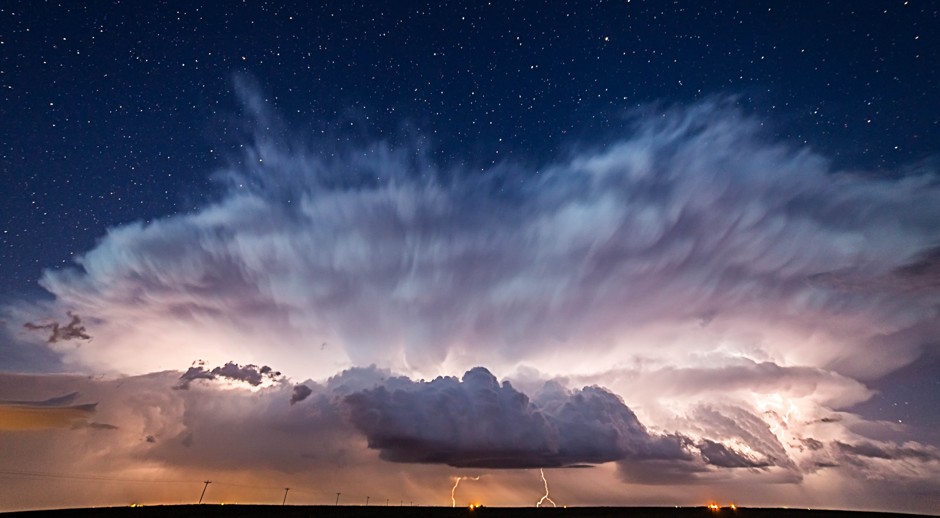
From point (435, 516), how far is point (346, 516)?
32013 millimetres

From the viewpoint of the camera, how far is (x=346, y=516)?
157125 millimetres

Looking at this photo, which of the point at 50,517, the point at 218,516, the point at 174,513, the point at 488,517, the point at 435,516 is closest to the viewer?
the point at 50,517

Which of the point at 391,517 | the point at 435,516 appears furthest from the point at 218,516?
the point at 435,516

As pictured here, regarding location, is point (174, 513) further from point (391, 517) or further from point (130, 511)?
point (391, 517)

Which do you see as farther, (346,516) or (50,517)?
(346,516)

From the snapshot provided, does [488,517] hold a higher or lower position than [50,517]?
higher

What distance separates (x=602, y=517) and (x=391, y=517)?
234 feet

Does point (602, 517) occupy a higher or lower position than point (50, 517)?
higher

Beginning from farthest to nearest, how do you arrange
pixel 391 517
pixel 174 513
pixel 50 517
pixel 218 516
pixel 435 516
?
pixel 435 516 → pixel 391 517 → pixel 174 513 → pixel 218 516 → pixel 50 517

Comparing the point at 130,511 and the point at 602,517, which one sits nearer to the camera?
the point at 130,511

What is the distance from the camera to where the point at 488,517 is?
644 ft

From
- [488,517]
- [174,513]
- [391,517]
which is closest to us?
[174,513]

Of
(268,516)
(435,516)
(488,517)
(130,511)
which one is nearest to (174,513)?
(130,511)

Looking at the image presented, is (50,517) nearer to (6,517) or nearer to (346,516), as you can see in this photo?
(6,517)
